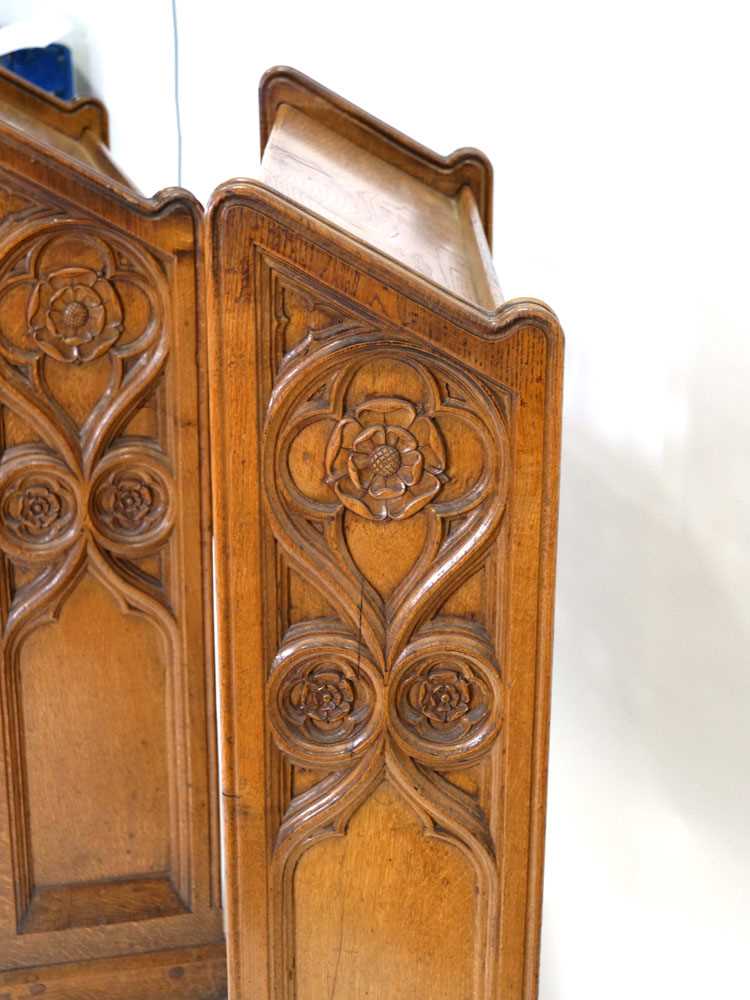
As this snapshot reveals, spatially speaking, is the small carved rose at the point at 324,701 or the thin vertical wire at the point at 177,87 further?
the thin vertical wire at the point at 177,87

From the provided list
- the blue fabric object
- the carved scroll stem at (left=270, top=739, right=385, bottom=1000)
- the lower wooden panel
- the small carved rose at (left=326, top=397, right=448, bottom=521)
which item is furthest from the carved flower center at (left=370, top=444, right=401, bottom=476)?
the blue fabric object

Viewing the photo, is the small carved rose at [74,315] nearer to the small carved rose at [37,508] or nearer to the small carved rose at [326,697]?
the small carved rose at [37,508]

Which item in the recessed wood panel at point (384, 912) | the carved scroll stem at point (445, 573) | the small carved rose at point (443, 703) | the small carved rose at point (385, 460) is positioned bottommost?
the recessed wood panel at point (384, 912)

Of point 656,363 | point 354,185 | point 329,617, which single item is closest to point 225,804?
point 329,617

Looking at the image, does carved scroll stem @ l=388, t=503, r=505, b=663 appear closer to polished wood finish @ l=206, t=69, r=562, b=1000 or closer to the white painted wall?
polished wood finish @ l=206, t=69, r=562, b=1000

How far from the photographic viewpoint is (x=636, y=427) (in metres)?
1.75

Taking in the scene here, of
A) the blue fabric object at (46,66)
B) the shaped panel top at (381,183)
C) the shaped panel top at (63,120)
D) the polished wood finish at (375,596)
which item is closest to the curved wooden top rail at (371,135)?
the shaped panel top at (381,183)

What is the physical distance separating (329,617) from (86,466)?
1.53 ft

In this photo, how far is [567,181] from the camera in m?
1.88

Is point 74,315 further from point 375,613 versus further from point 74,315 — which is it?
point 375,613

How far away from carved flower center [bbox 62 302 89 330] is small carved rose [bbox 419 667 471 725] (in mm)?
572

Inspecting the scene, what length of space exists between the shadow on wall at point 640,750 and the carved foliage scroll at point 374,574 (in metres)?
0.61

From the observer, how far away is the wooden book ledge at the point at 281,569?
0.98m

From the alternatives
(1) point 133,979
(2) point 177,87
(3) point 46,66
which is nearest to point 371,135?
(1) point 133,979
